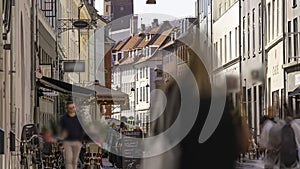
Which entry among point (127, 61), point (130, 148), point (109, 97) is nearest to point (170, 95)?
point (130, 148)

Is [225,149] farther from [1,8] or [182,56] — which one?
[1,8]

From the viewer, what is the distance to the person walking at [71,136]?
17.1 metres

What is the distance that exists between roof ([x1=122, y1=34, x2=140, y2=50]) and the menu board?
305 feet

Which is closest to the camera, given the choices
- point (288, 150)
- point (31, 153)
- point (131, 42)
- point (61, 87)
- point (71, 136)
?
point (71, 136)

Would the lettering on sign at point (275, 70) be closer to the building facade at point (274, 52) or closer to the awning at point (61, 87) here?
the building facade at point (274, 52)

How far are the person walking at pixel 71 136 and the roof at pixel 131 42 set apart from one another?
3951 inches

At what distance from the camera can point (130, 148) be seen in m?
24.0

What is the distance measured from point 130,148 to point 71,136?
6.92 meters

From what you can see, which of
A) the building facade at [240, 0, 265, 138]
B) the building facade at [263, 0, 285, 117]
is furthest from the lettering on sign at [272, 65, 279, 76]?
the building facade at [240, 0, 265, 138]

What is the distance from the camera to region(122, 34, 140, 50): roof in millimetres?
119312

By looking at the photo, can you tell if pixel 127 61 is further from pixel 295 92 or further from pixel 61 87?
pixel 61 87

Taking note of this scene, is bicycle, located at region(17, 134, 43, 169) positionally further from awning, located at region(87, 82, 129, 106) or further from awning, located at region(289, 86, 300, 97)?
awning, located at region(289, 86, 300, 97)

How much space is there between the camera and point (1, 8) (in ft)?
47.6

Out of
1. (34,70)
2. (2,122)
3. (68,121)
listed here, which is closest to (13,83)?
(68,121)
